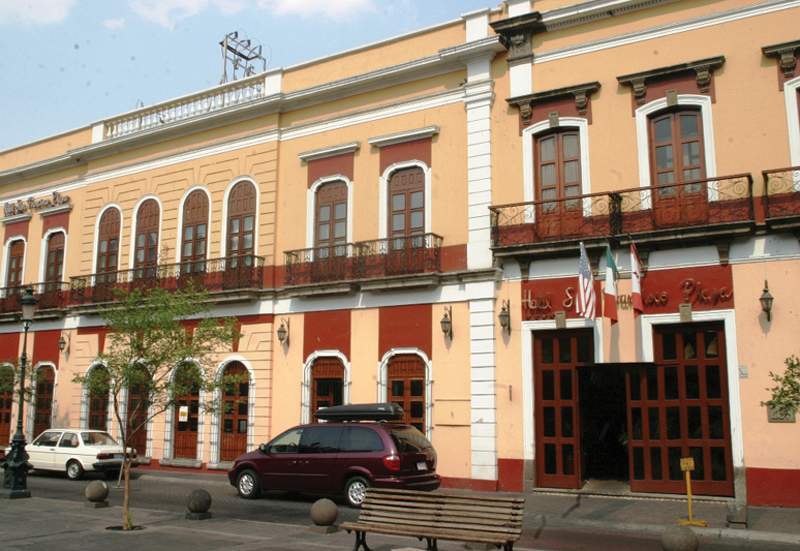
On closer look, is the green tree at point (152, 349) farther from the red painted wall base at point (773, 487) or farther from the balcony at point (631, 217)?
the red painted wall base at point (773, 487)

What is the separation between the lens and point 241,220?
23.1m

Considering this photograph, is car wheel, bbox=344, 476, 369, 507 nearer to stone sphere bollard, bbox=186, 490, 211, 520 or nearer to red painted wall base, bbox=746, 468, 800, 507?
stone sphere bollard, bbox=186, 490, 211, 520

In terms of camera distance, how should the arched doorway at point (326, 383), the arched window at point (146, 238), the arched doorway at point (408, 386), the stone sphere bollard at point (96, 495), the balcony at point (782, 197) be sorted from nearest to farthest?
1. the stone sphere bollard at point (96, 495)
2. the balcony at point (782, 197)
3. the arched doorway at point (408, 386)
4. the arched doorway at point (326, 383)
5. the arched window at point (146, 238)

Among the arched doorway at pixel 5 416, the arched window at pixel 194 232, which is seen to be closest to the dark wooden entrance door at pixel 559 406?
A: the arched window at pixel 194 232

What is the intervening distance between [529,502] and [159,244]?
14601 mm

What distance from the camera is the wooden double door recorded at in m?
15.7

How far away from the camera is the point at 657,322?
1639 centimetres

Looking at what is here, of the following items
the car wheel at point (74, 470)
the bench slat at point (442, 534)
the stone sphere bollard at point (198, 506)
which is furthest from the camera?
the car wheel at point (74, 470)

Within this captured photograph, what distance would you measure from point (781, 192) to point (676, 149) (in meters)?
2.42

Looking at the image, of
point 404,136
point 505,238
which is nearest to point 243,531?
point 505,238

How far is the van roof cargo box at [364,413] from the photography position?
1601cm

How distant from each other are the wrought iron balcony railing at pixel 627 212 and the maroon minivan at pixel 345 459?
512 centimetres

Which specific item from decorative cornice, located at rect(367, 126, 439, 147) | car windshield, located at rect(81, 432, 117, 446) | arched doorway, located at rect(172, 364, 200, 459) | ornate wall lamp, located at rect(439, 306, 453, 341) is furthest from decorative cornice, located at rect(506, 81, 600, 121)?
car windshield, located at rect(81, 432, 117, 446)

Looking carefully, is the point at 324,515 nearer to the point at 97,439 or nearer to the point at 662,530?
the point at 662,530
